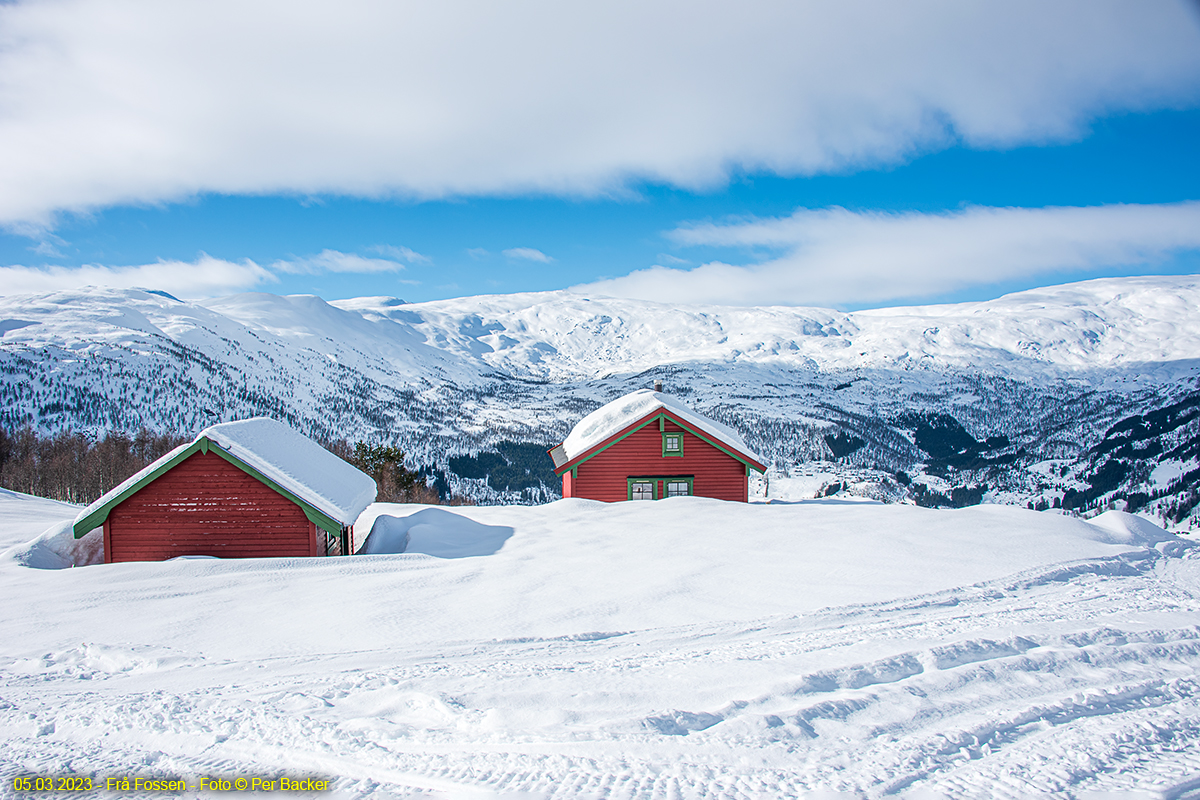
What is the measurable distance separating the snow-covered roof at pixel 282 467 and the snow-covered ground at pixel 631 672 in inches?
96.4

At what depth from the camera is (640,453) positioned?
28.0 m

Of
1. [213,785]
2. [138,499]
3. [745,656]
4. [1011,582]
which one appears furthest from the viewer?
[138,499]

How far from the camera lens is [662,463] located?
28.0m

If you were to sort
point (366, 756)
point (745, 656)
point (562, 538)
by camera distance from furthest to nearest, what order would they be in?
1. point (562, 538)
2. point (745, 656)
3. point (366, 756)

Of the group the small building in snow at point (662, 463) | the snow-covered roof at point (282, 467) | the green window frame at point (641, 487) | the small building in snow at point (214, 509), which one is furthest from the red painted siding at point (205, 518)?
the green window frame at point (641, 487)

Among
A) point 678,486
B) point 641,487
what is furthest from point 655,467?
point 678,486

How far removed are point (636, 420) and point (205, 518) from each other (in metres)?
16.5

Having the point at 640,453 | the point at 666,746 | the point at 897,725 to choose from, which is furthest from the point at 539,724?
the point at 640,453

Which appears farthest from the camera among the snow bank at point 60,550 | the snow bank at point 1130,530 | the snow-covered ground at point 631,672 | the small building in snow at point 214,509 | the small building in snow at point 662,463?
the small building in snow at point 662,463

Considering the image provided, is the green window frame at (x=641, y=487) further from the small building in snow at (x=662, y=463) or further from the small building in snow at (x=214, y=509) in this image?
the small building in snow at (x=214, y=509)

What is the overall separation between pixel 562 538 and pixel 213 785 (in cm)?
1359

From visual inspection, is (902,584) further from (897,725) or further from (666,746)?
(666,746)

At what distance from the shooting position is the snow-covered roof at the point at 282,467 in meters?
17.3

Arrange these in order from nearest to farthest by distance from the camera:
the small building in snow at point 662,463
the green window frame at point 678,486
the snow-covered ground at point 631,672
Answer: the snow-covered ground at point 631,672
the small building in snow at point 662,463
the green window frame at point 678,486
